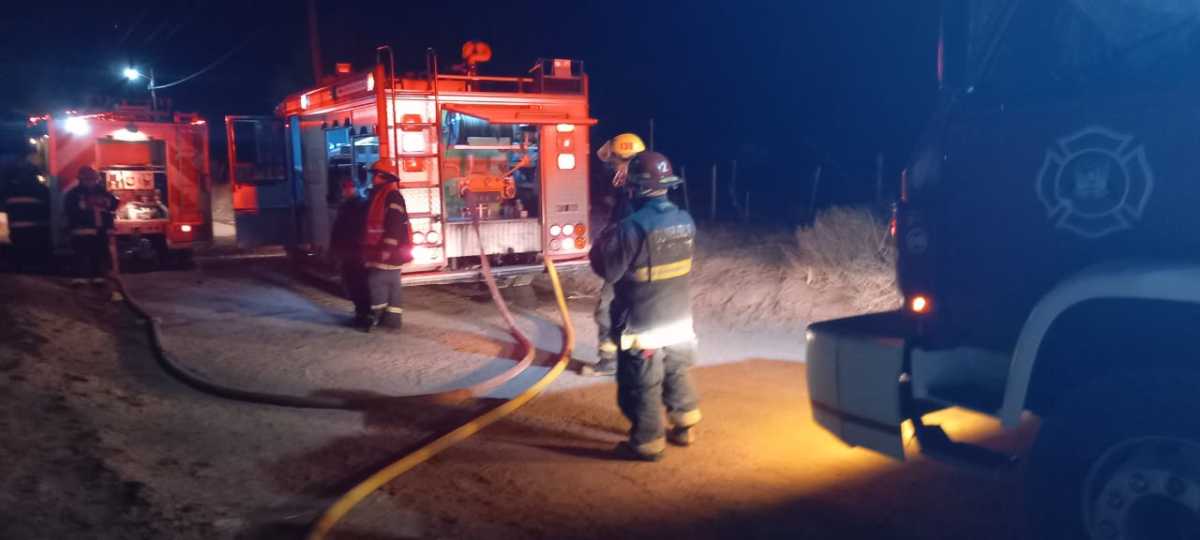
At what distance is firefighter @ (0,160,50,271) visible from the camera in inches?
584

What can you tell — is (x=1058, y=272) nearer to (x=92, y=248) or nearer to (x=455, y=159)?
(x=455, y=159)

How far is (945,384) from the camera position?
3482mm

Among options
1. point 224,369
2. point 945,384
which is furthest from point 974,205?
point 224,369

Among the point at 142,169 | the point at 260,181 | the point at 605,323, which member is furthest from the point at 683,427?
the point at 142,169

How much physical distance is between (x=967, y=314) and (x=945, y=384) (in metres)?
0.29

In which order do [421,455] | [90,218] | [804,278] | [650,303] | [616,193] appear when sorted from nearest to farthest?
1. [421,455]
2. [650,303]
3. [616,193]
4. [804,278]
5. [90,218]

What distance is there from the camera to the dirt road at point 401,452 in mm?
3893

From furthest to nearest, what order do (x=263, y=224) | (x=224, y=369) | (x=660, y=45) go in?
(x=660, y=45), (x=263, y=224), (x=224, y=369)

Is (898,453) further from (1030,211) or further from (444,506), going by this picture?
(444,506)

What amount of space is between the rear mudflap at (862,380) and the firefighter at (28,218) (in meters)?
14.8

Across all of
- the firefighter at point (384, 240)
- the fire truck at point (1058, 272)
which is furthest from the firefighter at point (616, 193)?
the fire truck at point (1058, 272)

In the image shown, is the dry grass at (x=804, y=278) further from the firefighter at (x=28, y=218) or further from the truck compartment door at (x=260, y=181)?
the firefighter at (x=28, y=218)

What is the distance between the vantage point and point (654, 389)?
192 inches

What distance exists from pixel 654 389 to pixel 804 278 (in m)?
5.23
